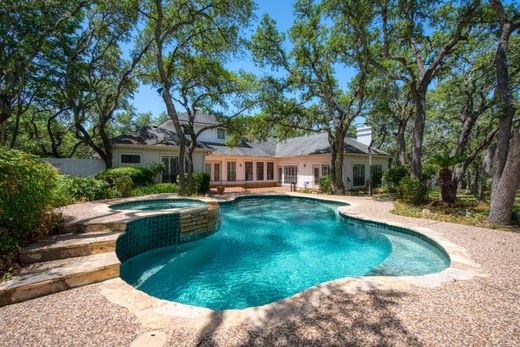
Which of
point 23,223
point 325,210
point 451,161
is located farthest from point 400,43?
point 23,223

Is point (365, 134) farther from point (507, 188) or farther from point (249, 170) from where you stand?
point (507, 188)

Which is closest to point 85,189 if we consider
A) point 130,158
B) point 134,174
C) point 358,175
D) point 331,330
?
point 134,174

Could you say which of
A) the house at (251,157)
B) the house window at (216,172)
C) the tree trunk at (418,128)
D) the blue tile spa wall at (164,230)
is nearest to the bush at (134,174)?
the house at (251,157)

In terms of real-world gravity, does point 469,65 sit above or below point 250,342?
above

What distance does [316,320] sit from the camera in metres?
2.65

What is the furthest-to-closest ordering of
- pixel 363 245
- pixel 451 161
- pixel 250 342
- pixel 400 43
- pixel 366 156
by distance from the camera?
pixel 366 156
pixel 400 43
pixel 451 161
pixel 363 245
pixel 250 342

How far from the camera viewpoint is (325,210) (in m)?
12.0

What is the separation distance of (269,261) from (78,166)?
14848 millimetres

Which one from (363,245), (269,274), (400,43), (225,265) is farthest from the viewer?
(400,43)

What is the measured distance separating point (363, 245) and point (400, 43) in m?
10.6

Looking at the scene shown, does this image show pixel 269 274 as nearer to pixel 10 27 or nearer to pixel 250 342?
pixel 250 342

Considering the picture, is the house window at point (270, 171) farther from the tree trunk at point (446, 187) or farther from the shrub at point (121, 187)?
the tree trunk at point (446, 187)

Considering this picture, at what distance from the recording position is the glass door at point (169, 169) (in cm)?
1755

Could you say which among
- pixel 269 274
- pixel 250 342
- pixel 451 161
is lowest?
pixel 269 274
